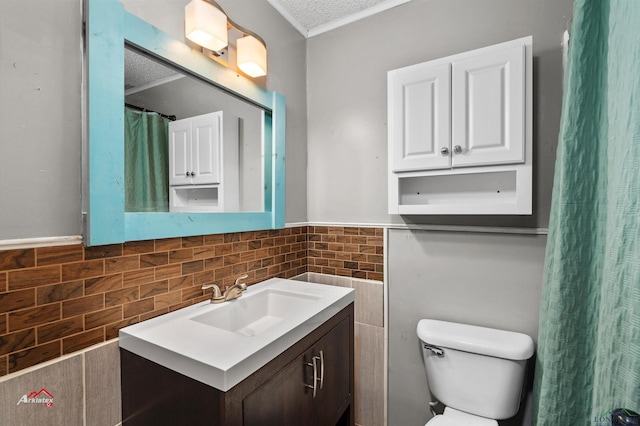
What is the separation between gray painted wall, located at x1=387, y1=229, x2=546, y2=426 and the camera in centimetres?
128

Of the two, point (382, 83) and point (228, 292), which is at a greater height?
point (382, 83)

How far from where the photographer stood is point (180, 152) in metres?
1.11

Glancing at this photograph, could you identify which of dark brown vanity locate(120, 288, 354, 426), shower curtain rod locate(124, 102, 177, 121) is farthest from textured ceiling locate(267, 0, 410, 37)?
dark brown vanity locate(120, 288, 354, 426)

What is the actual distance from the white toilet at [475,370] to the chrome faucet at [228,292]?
84cm

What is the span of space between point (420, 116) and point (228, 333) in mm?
1165

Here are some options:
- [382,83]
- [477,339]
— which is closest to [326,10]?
[382,83]

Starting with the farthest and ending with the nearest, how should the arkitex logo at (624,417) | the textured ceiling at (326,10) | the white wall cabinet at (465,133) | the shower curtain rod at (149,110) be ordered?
the textured ceiling at (326,10) → the white wall cabinet at (465,133) → the shower curtain rod at (149,110) → the arkitex logo at (624,417)

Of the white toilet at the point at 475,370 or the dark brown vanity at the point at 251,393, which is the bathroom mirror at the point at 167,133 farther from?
the white toilet at the point at 475,370

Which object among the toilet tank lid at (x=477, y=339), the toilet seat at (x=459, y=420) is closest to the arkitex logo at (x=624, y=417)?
the toilet tank lid at (x=477, y=339)

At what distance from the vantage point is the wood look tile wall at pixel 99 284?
0.70 metres

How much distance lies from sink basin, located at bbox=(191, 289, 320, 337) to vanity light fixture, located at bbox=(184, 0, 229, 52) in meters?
1.03

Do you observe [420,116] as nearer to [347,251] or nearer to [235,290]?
[347,251]

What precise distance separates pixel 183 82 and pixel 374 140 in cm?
96

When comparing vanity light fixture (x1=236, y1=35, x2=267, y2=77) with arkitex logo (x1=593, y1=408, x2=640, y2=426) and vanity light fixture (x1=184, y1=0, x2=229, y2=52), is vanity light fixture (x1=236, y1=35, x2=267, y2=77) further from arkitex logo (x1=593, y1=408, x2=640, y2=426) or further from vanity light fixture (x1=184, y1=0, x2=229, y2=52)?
arkitex logo (x1=593, y1=408, x2=640, y2=426)
